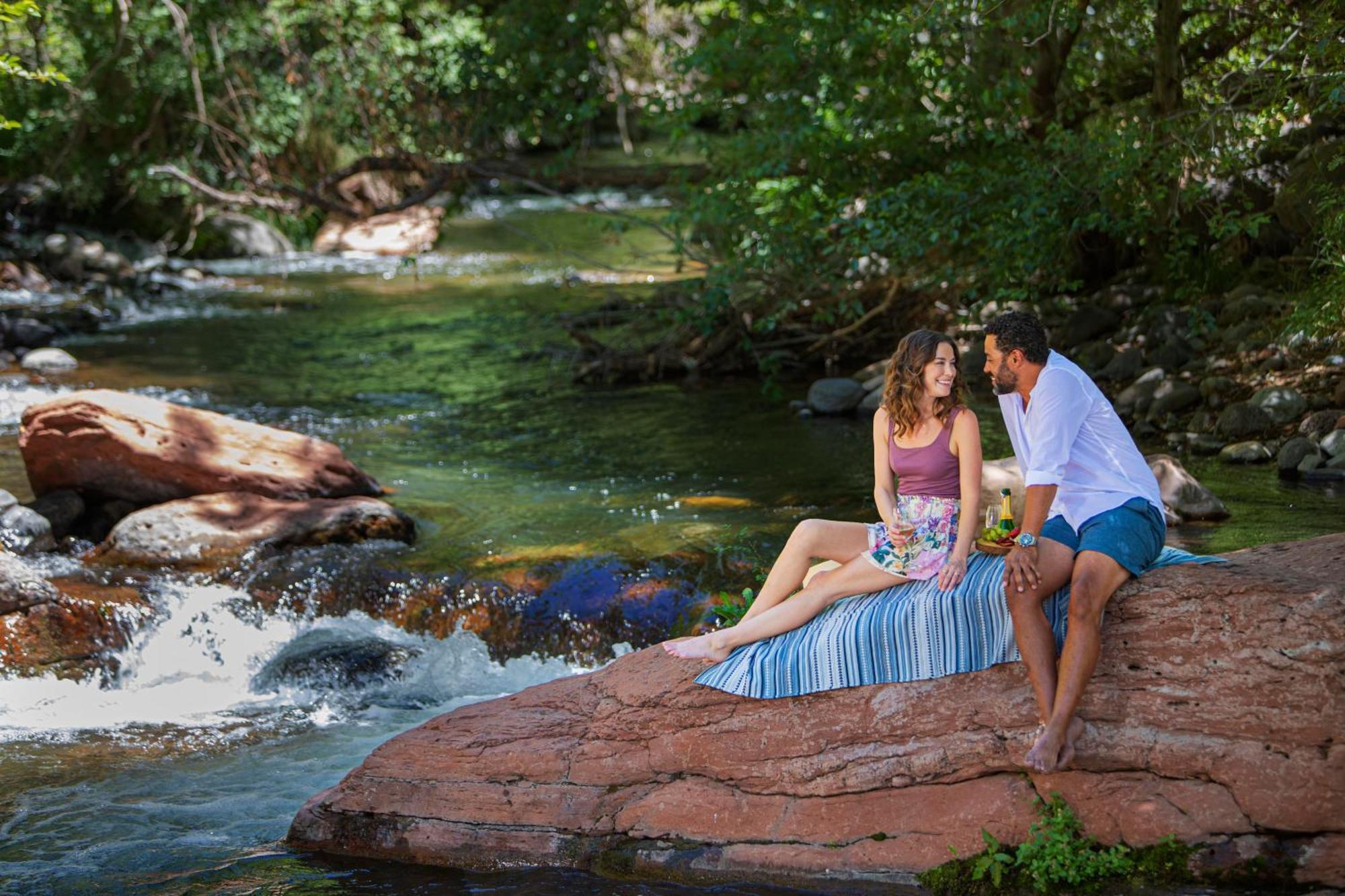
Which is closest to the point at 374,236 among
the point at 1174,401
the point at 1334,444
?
the point at 1174,401

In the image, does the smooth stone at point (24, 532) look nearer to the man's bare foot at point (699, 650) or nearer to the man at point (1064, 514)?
the man's bare foot at point (699, 650)

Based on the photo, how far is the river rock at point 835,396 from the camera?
12.9m

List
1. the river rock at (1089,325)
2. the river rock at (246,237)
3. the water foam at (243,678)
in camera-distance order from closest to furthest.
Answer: the water foam at (243,678), the river rock at (1089,325), the river rock at (246,237)

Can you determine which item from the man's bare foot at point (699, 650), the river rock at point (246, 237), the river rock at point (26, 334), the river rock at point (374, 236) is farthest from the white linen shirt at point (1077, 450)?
the river rock at point (246, 237)

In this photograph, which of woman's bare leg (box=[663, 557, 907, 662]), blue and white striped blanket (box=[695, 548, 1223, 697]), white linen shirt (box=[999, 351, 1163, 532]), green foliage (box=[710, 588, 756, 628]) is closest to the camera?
white linen shirt (box=[999, 351, 1163, 532])

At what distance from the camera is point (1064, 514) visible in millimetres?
5047

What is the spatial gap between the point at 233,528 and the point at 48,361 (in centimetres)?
787

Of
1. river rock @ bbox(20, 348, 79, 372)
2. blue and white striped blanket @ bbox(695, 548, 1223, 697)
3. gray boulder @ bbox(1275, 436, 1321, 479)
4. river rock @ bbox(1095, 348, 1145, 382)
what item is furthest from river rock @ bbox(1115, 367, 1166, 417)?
river rock @ bbox(20, 348, 79, 372)

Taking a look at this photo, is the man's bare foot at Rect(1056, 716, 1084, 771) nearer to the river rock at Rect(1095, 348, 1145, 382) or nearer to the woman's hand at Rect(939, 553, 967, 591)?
the woman's hand at Rect(939, 553, 967, 591)

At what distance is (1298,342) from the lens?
10758 millimetres

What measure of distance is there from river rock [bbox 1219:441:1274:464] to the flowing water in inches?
8.3

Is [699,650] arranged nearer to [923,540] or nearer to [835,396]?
[923,540]

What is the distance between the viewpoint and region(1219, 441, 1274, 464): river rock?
1000 cm

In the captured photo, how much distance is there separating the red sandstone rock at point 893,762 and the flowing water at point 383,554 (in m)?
0.24
